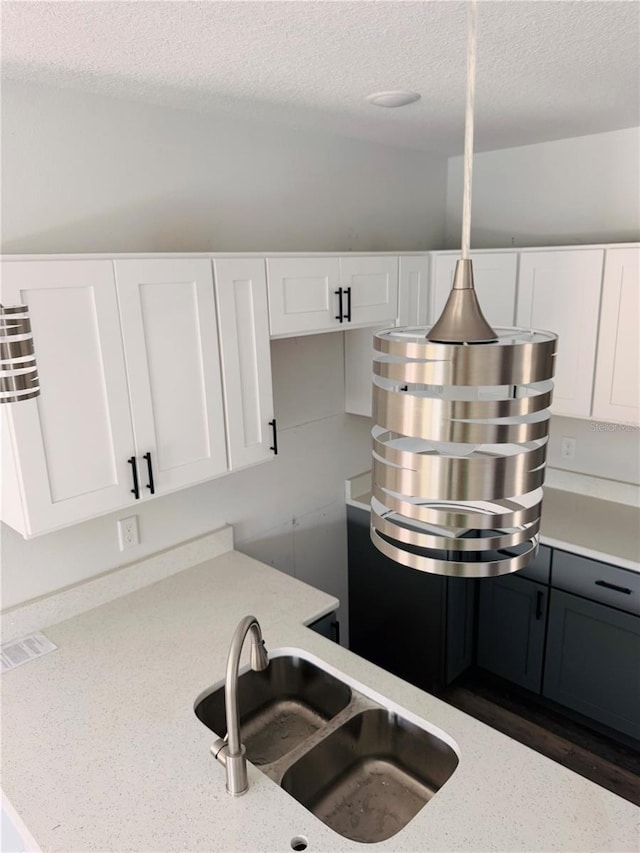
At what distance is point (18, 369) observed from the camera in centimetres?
110

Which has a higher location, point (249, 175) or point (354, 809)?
point (249, 175)

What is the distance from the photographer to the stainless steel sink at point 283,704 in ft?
5.98

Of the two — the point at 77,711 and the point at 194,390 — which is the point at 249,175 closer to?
the point at 194,390

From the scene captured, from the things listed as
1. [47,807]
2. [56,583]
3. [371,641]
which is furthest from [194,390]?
[371,641]

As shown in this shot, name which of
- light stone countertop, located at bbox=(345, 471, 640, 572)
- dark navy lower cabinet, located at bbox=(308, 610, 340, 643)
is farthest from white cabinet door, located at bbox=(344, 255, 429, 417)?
dark navy lower cabinet, located at bbox=(308, 610, 340, 643)

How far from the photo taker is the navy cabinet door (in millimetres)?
2682

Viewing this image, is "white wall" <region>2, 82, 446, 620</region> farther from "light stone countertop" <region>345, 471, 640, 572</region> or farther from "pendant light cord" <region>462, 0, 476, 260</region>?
"pendant light cord" <region>462, 0, 476, 260</region>

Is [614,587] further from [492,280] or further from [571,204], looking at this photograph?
[571,204]

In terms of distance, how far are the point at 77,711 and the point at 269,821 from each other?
64cm

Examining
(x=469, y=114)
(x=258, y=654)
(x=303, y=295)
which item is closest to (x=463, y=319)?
(x=469, y=114)

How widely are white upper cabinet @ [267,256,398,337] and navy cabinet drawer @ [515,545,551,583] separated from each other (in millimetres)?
1163

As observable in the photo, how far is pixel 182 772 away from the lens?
→ 1.43 metres

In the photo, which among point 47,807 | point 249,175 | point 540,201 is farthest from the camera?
point 540,201

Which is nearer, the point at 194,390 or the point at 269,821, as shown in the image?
the point at 269,821
